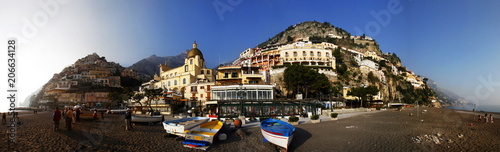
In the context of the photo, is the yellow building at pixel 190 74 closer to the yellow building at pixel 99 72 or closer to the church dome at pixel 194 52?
the church dome at pixel 194 52

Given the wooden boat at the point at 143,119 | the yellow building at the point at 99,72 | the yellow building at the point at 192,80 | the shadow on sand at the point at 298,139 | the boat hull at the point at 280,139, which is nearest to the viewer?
the boat hull at the point at 280,139

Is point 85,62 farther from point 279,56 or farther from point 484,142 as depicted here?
point 484,142

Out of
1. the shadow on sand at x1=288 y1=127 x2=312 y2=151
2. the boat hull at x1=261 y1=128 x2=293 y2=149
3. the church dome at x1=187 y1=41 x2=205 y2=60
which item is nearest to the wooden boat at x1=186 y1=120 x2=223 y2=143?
the boat hull at x1=261 y1=128 x2=293 y2=149

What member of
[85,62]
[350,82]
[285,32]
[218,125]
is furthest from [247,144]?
[285,32]

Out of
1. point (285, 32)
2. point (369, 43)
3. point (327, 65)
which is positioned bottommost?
point (327, 65)

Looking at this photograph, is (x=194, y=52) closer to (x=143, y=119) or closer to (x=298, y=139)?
(x=143, y=119)

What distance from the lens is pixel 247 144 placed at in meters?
11.7

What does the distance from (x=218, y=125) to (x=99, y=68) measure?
96.3 metres

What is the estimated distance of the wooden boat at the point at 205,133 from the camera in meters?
11.1

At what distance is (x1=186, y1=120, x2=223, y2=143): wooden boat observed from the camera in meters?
11.1

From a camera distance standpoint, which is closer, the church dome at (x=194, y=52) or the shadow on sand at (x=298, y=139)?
the shadow on sand at (x=298, y=139)

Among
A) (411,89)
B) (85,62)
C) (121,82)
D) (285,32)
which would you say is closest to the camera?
(121,82)

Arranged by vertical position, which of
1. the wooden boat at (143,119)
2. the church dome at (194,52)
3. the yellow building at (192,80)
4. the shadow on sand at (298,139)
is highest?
the church dome at (194,52)

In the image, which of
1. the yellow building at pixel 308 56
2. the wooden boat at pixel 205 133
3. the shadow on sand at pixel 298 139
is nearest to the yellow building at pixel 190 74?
the yellow building at pixel 308 56
